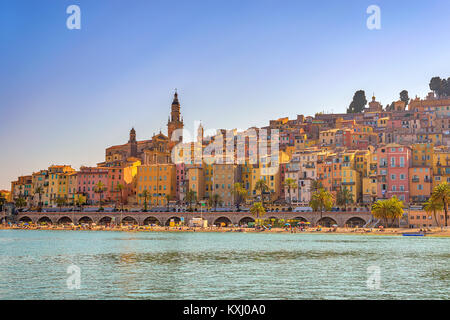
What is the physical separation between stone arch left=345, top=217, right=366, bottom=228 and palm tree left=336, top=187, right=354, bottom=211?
3.83 metres

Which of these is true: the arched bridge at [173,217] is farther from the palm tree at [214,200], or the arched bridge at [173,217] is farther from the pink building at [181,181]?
the pink building at [181,181]

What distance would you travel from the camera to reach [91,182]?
162125mm

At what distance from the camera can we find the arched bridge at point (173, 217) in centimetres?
11450

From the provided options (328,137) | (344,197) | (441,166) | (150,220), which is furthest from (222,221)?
(441,166)

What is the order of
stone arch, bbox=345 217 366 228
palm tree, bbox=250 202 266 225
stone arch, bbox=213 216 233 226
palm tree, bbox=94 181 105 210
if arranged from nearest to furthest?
stone arch, bbox=345 217 366 228
palm tree, bbox=250 202 266 225
stone arch, bbox=213 216 233 226
palm tree, bbox=94 181 105 210

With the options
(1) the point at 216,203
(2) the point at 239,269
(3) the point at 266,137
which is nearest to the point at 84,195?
(1) the point at 216,203

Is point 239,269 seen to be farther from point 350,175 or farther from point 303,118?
point 303,118

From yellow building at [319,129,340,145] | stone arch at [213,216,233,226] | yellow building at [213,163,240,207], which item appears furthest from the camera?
yellow building at [319,129,340,145]

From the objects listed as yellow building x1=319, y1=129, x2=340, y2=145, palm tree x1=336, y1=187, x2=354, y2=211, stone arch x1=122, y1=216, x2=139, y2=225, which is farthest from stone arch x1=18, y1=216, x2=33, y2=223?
yellow building x1=319, y1=129, x2=340, y2=145

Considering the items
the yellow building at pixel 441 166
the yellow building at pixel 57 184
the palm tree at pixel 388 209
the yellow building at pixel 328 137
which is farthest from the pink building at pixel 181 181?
the yellow building at pixel 441 166

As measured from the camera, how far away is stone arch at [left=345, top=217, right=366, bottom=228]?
113 m

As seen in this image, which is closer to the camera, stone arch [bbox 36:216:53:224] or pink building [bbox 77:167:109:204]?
stone arch [bbox 36:216:53:224]

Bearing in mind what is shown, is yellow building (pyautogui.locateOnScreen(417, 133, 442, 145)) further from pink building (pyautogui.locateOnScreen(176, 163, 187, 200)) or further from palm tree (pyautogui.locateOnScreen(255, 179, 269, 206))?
pink building (pyautogui.locateOnScreen(176, 163, 187, 200))
